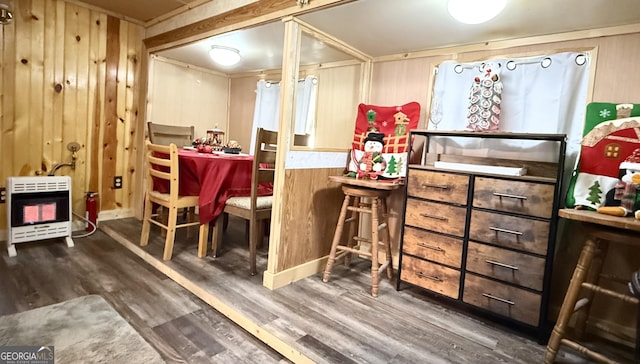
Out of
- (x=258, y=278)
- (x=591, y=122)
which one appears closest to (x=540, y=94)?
(x=591, y=122)

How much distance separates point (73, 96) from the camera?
3092 millimetres

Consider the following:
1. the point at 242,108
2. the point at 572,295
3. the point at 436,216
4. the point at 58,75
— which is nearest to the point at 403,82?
the point at 436,216

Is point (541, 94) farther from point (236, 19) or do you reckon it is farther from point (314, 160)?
point (236, 19)

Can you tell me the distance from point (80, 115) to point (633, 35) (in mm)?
4113

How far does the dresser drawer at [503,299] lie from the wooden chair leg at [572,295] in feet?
0.50

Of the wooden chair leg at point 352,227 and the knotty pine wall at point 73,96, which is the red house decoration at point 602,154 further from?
the knotty pine wall at point 73,96

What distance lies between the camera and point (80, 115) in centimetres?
316

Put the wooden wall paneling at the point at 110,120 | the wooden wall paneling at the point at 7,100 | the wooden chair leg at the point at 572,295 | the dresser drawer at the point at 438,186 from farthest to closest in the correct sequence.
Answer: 1. the wooden wall paneling at the point at 110,120
2. the wooden wall paneling at the point at 7,100
3. the dresser drawer at the point at 438,186
4. the wooden chair leg at the point at 572,295

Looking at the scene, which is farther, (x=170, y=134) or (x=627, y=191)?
(x=170, y=134)

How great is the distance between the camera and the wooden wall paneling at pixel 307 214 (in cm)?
218

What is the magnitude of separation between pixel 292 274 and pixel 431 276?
0.88 meters

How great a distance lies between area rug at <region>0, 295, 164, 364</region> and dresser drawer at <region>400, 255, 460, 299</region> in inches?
55.1

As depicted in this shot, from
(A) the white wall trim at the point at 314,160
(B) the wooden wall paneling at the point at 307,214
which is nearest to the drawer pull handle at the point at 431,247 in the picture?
(B) the wooden wall paneling at the point at 307,214

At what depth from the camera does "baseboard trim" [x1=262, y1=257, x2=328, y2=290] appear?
6.97 feet
